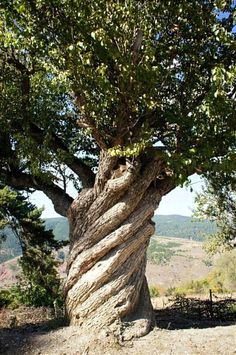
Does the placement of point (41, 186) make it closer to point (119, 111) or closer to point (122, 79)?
point (119, 111)

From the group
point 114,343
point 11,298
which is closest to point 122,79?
point 114,343

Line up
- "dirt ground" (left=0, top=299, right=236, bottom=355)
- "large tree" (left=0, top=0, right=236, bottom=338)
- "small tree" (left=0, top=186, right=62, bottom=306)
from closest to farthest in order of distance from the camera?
→ "dirt ground" (left=0, top=299, right=236, bottom=355) < "large tree" (left=0, top=0, right=236, bottom=338) < "small tree" (left=0, top=186, right=62, bottom=306)

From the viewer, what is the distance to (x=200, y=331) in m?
8.70

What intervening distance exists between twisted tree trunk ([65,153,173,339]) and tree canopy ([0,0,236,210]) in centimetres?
85

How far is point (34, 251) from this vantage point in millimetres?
17719

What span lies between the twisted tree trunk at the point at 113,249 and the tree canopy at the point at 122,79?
85 cm

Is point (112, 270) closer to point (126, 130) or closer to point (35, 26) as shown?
point (126, 130)

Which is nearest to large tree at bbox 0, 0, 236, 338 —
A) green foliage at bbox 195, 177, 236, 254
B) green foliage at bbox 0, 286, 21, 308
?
green foliage at bbox 0, 286, 21, 308

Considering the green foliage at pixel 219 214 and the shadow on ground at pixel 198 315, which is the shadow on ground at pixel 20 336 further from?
the green foliage at pixel 219 214

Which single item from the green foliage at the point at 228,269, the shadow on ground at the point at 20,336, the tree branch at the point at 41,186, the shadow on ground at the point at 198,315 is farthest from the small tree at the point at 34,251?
the green foliage at the point at 228,269

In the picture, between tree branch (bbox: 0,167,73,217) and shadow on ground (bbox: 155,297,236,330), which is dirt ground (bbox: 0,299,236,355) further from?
tree branch (bbox: 0,167,73,217)

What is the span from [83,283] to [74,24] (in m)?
6.26

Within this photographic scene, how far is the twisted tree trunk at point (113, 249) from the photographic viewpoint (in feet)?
29.6

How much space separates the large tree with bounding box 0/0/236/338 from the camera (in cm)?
841
